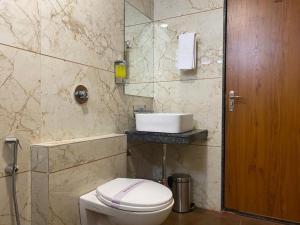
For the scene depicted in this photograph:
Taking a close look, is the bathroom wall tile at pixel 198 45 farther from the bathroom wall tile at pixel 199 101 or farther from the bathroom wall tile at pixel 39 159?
the bathroom wall tile at pixel 39 159

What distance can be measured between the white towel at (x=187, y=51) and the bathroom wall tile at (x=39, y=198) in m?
1.44

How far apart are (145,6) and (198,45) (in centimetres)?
64

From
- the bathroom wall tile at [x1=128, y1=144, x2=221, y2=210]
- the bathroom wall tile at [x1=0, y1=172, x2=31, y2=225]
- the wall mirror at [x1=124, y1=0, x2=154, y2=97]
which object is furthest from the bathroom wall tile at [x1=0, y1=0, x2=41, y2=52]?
the bathroom wall tile at [x1=128, y1=144, x2=221, y2=210]

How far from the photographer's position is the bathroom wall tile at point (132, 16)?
2025 millimetres

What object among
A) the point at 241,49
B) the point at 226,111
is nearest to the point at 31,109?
the point at 226,111

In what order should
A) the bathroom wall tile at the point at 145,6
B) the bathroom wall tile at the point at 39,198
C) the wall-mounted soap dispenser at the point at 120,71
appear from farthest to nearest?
the bathroom wall tile at the point at 145,6
the wall-mounted soap dispenser at the point at 120,71
the bathroom wall tile at the point at 39,198

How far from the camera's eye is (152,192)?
1.38m

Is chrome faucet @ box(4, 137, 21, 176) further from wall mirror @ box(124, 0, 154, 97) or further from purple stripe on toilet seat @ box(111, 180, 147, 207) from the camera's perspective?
wall mirror @ box(124, 0, 154, 97)

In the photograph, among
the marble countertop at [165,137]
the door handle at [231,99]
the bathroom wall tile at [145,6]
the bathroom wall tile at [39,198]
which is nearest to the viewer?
the bathroom wall tile at [39,198]

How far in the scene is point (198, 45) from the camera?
7.04 ft

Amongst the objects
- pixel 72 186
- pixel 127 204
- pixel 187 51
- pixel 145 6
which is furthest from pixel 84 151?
pixel 145 6

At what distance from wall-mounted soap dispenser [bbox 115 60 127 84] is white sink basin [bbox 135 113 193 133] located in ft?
1.04

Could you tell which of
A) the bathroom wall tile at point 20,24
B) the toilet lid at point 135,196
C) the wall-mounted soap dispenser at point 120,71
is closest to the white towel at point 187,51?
the wall-mounted soap dispenser at point 120,71

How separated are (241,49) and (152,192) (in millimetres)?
1379
